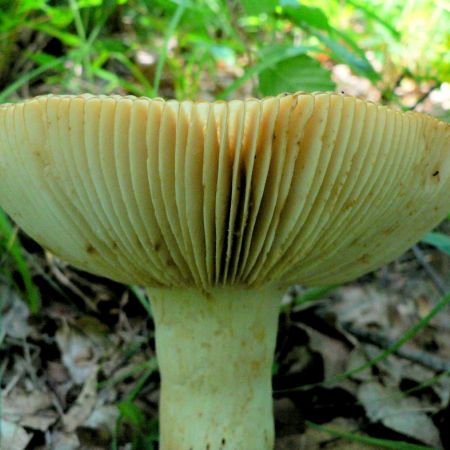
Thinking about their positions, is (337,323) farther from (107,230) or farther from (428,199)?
(107,230)

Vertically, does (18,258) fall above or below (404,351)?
above

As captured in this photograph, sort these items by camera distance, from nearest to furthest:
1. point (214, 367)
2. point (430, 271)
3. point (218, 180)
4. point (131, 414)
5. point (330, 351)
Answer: point (218, 180)
point (214, 367)
point (131, 414)
point (330, 351)
point (430, 271)

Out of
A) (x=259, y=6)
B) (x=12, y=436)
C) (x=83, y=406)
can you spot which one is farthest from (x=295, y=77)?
(x=12, y=436)

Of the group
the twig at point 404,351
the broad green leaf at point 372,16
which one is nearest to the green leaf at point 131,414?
the twig at point 404,351

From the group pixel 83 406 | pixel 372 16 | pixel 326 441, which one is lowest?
pixel 326 441

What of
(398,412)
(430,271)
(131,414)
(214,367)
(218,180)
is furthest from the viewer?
(430,271)

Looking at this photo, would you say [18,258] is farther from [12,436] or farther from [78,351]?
[12,436]

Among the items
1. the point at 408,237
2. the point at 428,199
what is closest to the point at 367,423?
the point at 408,237

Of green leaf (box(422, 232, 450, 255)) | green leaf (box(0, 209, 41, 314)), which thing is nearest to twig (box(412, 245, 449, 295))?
green leaf (box(422, 232, 450, 255))
